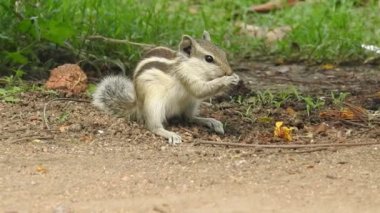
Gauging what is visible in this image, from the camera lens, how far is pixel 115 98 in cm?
723

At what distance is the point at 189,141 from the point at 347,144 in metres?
1.12

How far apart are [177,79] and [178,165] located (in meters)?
1.15

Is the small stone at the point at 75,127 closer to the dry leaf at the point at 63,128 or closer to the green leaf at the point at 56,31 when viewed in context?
the dry leaf at the point at 63,128

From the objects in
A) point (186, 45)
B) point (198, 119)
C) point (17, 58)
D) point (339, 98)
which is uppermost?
point (186, 45)

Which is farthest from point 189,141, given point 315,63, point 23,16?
point 315,63

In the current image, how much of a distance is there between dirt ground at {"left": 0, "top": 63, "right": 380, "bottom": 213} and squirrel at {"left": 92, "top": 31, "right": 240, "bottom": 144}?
0.49 ft

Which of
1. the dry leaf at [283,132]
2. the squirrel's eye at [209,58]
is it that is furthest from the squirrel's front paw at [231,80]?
the dry leaf at [283,132]

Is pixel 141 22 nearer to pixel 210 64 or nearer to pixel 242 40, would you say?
pixel 242 40

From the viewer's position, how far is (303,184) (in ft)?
17.9

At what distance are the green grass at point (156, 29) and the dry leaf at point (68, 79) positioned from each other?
25cm

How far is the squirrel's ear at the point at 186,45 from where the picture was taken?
22.7 feet

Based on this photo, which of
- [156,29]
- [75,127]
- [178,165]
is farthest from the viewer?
[156,29]

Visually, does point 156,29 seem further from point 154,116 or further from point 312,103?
point 154,116

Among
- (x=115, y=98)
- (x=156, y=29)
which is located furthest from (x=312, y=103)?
(x=156, y=29)
